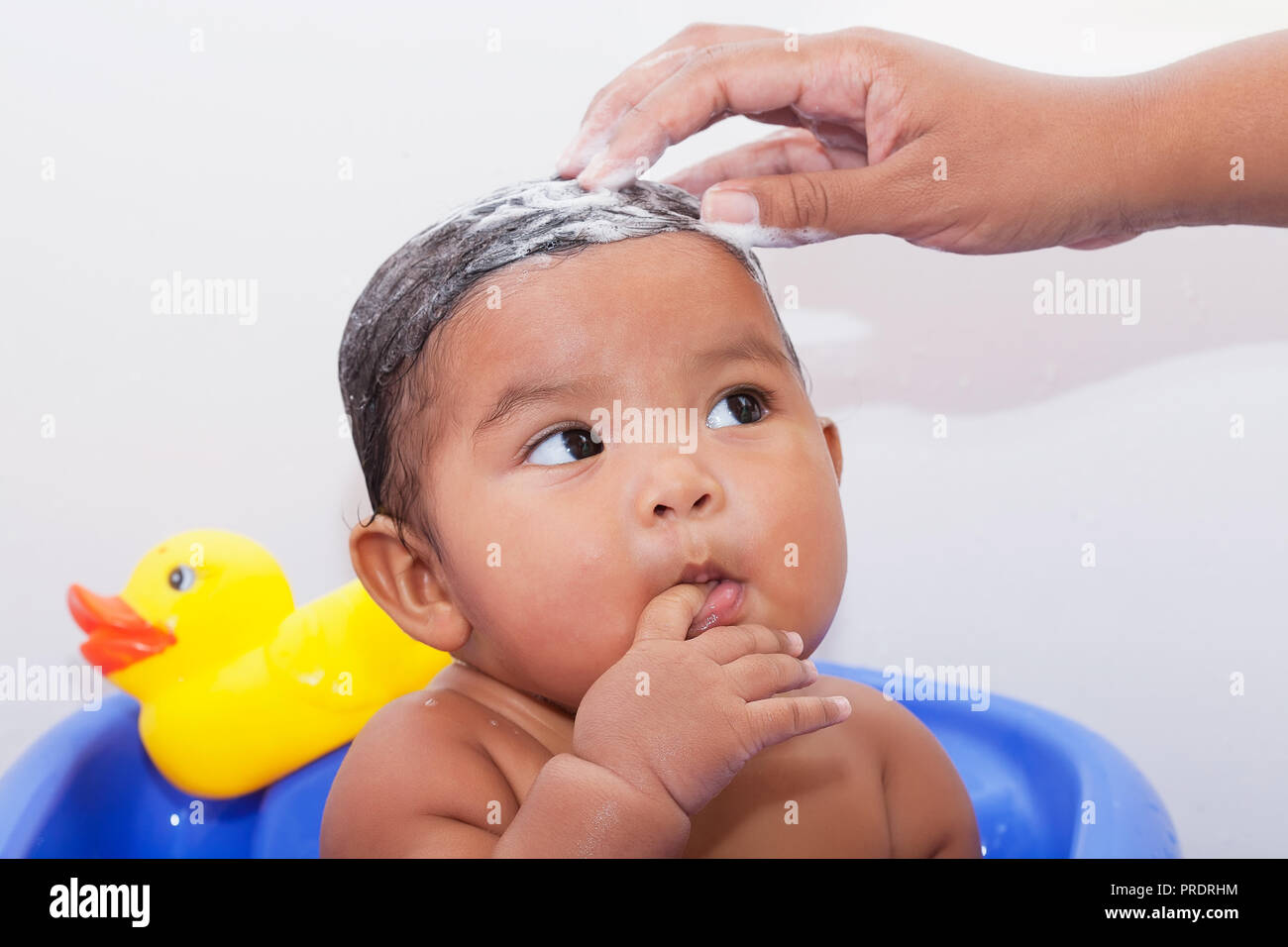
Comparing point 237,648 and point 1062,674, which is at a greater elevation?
point 237,648

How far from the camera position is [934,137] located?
1024 mm

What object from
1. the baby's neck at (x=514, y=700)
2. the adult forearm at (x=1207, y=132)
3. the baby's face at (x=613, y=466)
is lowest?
the baby's neck at (x=514, y=700)

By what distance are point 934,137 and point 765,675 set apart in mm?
491

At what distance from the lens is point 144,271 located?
75.5 inches

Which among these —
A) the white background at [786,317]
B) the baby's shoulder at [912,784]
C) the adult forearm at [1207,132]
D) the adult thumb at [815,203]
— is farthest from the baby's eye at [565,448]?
the white background at [786,317]

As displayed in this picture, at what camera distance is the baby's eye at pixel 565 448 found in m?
0.97

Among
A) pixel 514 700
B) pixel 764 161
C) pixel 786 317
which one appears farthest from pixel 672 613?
pixel 786 317

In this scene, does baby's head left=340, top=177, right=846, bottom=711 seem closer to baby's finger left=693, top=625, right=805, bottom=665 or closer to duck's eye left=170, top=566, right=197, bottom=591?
baby's finger left=693, top=625, right=805, bottom=665

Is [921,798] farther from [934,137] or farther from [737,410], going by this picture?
[934,137]

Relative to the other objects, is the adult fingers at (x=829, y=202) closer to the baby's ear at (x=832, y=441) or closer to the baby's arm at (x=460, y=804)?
the baby's ear at (x=832, y=441)

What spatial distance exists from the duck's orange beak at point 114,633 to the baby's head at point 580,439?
40 centimetres

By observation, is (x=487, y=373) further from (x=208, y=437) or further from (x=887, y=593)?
(x=887, y=593)

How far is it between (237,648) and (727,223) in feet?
2.58
